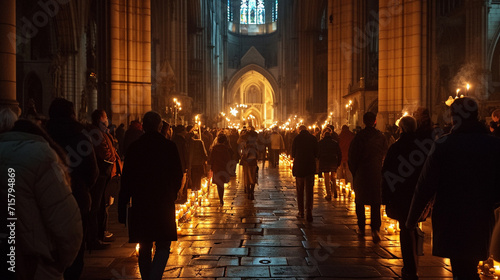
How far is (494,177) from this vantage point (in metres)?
3.95

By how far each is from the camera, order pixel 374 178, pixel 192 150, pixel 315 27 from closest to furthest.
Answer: pixel 374 178 → pixel 192 150 → pixel 315 27

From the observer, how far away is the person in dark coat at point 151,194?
16.1 feet

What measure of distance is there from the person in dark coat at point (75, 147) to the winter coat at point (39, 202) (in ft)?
7.98

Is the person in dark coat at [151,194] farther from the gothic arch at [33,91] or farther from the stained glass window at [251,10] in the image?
the stained glass window at [251,10]

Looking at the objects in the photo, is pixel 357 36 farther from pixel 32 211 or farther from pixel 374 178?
pixel 32 211

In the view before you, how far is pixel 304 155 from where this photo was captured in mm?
9758

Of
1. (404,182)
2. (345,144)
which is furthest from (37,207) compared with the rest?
(345,144)

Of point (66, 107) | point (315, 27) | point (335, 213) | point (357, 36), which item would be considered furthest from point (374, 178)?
point (315, 27)

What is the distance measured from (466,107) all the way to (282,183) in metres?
12.6

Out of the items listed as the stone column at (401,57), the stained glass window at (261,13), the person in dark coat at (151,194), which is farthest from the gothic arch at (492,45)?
the stained glass window at (261,13)

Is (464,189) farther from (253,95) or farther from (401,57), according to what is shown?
(253,95)

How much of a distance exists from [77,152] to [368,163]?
4.67 meters

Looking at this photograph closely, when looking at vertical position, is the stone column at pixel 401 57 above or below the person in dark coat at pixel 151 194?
above

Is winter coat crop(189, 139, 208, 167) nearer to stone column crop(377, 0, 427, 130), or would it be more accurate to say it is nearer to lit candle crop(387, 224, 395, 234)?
lit candle crop(387, 224, 395, 234)
